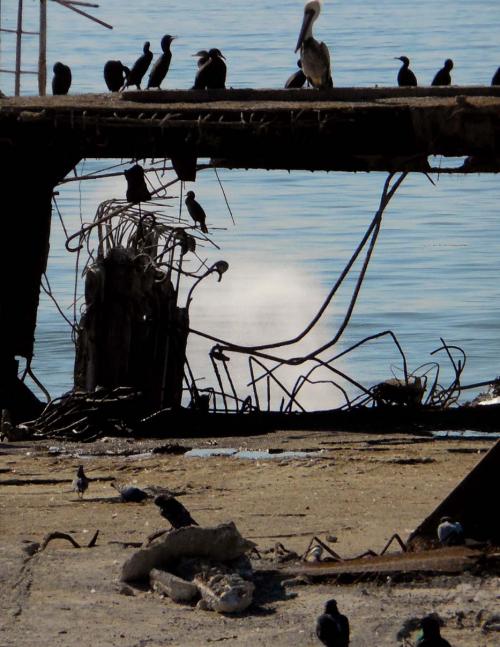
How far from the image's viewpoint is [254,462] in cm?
1168

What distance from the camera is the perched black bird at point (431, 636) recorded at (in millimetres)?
6277

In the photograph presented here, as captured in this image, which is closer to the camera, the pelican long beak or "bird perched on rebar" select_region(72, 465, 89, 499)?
"bird perched on rebar" select_region(72, 465, 89, 499)

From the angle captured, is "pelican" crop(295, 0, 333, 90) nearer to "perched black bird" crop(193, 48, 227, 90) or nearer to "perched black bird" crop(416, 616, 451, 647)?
"perched black bird" crop(193, 48, 227, 90)

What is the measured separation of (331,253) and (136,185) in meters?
18.6

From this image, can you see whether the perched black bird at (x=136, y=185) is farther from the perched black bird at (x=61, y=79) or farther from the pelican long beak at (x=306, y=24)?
the perched black bird at (x=61, y=79)

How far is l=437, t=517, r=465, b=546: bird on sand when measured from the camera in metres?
7.79

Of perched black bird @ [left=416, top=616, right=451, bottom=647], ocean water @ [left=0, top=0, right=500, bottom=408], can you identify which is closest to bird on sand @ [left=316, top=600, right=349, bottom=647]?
perched black bird @ [left=416, top=616, right=451, bottom=647]

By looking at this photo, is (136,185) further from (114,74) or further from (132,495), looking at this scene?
(114,74)

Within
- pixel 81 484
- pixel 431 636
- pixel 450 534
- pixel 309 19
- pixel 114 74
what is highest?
pixel 309 19

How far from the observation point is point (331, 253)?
3241 centimetres

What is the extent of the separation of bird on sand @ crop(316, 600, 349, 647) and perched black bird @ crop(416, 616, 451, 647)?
294mm

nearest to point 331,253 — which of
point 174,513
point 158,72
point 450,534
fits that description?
point 158,72

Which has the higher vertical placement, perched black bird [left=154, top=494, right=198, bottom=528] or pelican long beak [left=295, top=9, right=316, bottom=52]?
pelican long beak [left=295, top=9, right=316, bottom=52]

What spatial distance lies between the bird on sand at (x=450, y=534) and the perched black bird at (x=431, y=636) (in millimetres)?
1399
